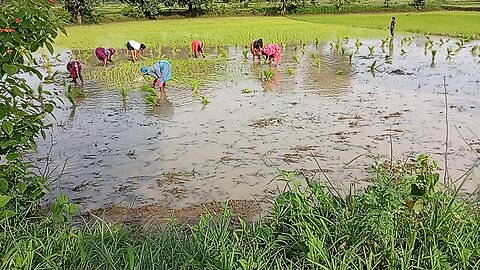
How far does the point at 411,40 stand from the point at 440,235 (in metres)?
15.7

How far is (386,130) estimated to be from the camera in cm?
612

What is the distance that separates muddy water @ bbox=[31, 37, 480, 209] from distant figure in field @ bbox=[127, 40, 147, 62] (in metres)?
2.93

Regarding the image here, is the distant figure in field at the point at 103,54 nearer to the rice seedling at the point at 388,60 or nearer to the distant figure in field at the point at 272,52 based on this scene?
the distant figure in field at the point at 272,52

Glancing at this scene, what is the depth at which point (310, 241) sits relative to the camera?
7.78ft

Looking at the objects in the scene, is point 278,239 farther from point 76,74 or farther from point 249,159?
point 76,74

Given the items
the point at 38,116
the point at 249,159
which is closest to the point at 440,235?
the point at 38,116

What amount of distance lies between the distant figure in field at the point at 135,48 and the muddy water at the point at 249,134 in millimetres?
2930

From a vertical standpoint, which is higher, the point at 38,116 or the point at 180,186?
the point at 38,116

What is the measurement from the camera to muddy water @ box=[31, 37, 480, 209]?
4.59 m

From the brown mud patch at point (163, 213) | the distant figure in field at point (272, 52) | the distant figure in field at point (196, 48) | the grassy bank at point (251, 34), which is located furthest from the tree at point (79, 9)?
the brown mud patch at point (163, 213)

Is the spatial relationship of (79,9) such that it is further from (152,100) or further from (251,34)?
(152,100)

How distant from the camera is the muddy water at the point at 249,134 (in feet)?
15.0

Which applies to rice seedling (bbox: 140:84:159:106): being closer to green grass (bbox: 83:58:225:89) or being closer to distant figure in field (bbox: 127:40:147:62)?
green grass (bbox: 83:58:225:89)


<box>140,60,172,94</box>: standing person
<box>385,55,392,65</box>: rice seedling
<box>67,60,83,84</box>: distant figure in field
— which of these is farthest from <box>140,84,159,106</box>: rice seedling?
Answer: <box>385,55,392,65</box>: rice seedling
